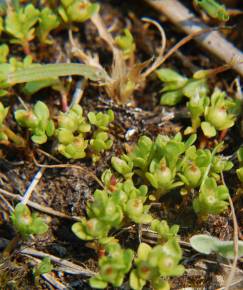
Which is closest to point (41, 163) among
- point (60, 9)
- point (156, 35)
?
point (60, 9)

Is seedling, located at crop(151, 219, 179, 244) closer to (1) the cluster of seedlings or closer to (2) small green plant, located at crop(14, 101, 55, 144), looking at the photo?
(1) the cluster of seedlings

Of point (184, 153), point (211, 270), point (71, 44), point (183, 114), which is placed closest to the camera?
point (211, 270)

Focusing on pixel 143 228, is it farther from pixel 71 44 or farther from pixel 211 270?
pixel 71 44

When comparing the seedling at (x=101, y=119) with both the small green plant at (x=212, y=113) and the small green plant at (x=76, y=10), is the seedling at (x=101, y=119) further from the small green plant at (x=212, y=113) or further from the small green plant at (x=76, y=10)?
the small green plant at (x=76, y=10)

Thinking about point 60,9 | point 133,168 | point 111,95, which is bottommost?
point 133,168

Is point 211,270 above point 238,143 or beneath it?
beneath

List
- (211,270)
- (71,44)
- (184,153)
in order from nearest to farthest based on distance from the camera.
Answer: (211,270), (184,153), (71,44)

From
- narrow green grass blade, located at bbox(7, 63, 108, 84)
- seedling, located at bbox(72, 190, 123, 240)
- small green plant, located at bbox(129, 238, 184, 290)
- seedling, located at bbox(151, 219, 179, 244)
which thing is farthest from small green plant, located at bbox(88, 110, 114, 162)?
small green plant, located at bbox(129, 238, 184, 290)
